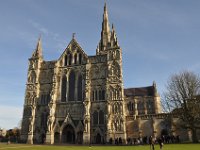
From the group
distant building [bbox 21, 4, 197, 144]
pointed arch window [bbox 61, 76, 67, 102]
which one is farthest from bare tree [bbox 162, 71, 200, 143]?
pointed arch window [bbox 61, 76, 67, 102]

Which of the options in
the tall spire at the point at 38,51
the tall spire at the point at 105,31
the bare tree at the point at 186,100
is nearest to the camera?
the bare tree at the point at 186,100

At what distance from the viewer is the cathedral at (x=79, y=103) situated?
4478cm

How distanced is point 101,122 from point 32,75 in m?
21.9

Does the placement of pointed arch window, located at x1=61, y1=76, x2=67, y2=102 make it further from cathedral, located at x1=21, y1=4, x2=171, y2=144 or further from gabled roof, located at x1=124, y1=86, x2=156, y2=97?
gabled roof, located at x1=124, y1=86, x2=156, y2=97

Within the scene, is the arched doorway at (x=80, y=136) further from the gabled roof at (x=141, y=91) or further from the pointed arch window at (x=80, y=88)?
the gabled roof at (x=141, y=91)

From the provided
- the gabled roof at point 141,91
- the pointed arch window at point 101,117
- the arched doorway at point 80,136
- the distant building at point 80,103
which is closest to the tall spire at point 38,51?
the distant building at point 80,103

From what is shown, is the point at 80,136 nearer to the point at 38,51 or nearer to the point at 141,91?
the point at 38,51

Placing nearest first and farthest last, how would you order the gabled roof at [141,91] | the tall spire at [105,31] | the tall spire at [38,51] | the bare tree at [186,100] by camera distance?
the bare tree at [186,100] < the tall spire at [38,51] < the tall spire at [105,31] < the gabled roof at [141,91]

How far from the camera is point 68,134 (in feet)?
156

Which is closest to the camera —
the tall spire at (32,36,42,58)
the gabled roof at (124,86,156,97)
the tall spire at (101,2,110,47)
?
the tall spire at (32,36,42,58)

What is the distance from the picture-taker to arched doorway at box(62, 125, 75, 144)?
46719 millimetres

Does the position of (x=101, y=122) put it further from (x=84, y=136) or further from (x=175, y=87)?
(x=175, y=87)

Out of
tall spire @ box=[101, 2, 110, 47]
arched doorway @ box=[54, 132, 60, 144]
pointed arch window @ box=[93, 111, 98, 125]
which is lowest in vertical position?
arched doorway @ box=[54, 132, 60, 144]

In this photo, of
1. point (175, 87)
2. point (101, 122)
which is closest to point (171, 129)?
point (175, 87)
